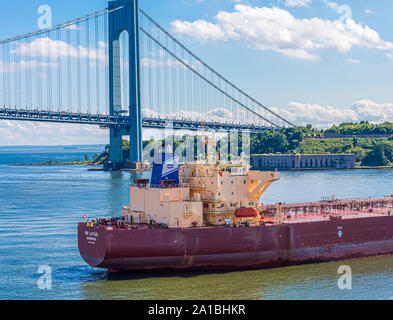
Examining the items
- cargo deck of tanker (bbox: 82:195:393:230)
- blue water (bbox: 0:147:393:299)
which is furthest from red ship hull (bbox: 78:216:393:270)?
cargo deck of tanker (bbox: 82:195:393:230)

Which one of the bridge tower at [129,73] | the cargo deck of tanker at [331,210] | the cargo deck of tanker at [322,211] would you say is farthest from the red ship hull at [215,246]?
the bridge tower at [129,73]

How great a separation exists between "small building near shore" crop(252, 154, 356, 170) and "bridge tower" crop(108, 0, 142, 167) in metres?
26.0

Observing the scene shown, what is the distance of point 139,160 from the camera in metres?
92.4

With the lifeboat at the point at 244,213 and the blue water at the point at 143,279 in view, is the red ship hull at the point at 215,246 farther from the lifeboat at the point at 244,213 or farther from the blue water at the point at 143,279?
the lifeboat at the point at 244,213

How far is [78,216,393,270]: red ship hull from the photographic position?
21688mm

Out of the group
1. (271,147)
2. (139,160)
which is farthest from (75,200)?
(271,147)

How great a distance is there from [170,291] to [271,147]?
99.9m

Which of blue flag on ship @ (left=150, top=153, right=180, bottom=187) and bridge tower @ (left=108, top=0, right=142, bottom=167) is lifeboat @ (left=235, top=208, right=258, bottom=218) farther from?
bridge tower @ (left=108, top=0, right=142, bottom=167)

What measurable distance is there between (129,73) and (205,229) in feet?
232

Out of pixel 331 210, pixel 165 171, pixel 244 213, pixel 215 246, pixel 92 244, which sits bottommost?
pixel 215 246

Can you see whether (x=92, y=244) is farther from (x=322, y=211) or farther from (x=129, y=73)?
(x=129, y=73)

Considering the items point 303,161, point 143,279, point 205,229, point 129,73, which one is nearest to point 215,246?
point 205,229

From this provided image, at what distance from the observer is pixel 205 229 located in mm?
22375
